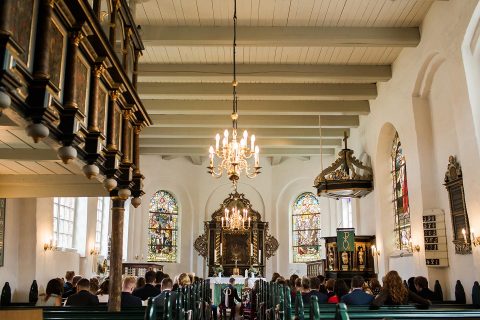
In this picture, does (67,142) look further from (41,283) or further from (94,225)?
(94,225)

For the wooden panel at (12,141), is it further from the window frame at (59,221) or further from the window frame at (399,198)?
the window frame at (399,198)

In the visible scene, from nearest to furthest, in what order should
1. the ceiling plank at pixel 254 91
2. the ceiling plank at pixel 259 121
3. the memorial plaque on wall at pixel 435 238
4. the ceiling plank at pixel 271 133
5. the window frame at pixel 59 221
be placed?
the memorial plaque on wall at pixel 435 238 < the window frame at pixel 59 221 < the ceiling plank at pixel 254 91 < the ceiling plank at pixel 259 121 < the ceiling plank at pixel 271 133

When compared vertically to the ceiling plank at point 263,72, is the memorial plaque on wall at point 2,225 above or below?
below

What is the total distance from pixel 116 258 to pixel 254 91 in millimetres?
7570

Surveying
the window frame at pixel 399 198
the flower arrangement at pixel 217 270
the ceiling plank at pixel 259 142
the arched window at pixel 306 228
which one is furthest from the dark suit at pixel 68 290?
the arched window at pixel 306 228

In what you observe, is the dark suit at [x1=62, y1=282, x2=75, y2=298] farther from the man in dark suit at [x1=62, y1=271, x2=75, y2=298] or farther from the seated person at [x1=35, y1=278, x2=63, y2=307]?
the seated person at [x1=35, y1=278, x2=63, y2=307]

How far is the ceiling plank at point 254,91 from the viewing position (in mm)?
14180

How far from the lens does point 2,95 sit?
3.81 meters

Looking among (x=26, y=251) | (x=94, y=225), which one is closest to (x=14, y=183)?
(x=26, y=251)

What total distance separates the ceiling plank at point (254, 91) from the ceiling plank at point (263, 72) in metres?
0.73

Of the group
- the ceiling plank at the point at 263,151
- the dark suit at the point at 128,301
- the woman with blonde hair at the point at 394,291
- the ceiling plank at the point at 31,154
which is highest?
the ceiling plank at the point at 263,151

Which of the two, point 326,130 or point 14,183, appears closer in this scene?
point 14,183

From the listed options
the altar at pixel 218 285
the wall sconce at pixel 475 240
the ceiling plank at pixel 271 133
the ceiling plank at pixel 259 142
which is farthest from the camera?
the ceiling plank at pixel 259 142

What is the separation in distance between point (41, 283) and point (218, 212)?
1114 centimetres
